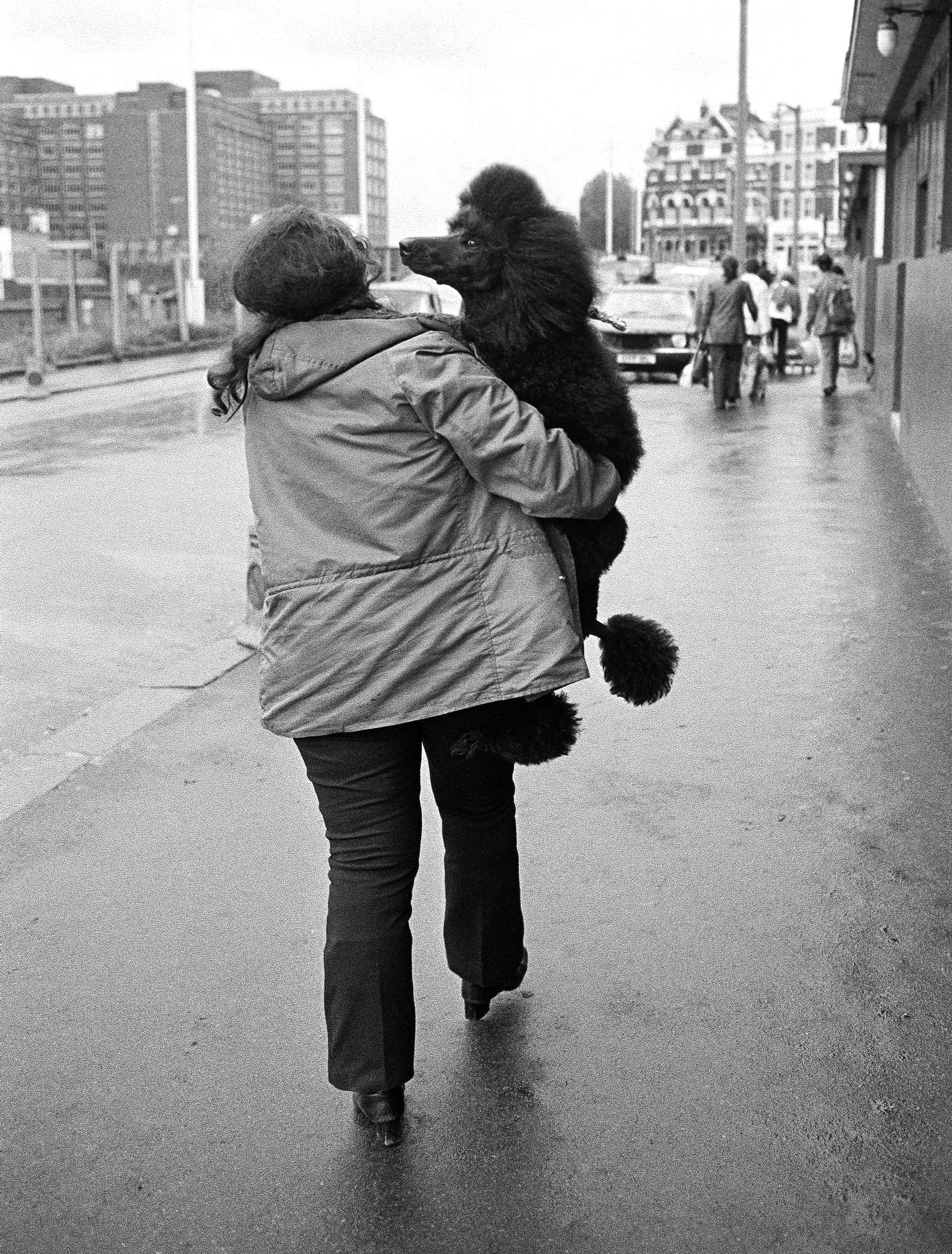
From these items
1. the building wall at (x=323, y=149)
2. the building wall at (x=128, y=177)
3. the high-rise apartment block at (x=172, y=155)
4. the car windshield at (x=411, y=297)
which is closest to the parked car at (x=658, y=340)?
the car windshield at (x=411, y=297)

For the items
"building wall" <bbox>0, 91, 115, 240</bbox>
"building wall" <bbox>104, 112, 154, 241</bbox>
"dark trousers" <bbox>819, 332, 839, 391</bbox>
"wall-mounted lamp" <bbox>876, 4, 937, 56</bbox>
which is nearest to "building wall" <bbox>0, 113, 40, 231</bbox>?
"building wall" <bbox>0, 91, 115, 240</bbox>

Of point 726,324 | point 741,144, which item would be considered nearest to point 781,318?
point 726,324

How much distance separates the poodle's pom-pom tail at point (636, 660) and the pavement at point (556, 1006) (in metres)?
0.74

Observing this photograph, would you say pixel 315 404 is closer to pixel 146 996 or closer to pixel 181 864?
pixel 146 996

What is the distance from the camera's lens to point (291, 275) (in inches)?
119

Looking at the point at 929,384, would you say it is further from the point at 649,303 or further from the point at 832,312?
the point at 649,303

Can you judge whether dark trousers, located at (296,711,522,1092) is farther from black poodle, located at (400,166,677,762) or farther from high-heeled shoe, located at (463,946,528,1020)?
high-heeled shoe, located at (463,946,528,1020)

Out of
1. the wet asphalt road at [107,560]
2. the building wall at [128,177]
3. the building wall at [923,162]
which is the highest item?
the building wall at [128,177]

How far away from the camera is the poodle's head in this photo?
3.05 metres

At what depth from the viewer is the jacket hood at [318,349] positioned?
3016 mm

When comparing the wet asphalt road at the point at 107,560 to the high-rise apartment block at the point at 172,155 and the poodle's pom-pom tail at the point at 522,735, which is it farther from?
the high-rise apartment block at the point at 172,155

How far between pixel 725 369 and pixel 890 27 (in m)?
6.06

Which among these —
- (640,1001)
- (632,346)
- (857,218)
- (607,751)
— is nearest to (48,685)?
(607,751)

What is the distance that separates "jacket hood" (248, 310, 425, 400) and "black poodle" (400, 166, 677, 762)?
5.2 inches
